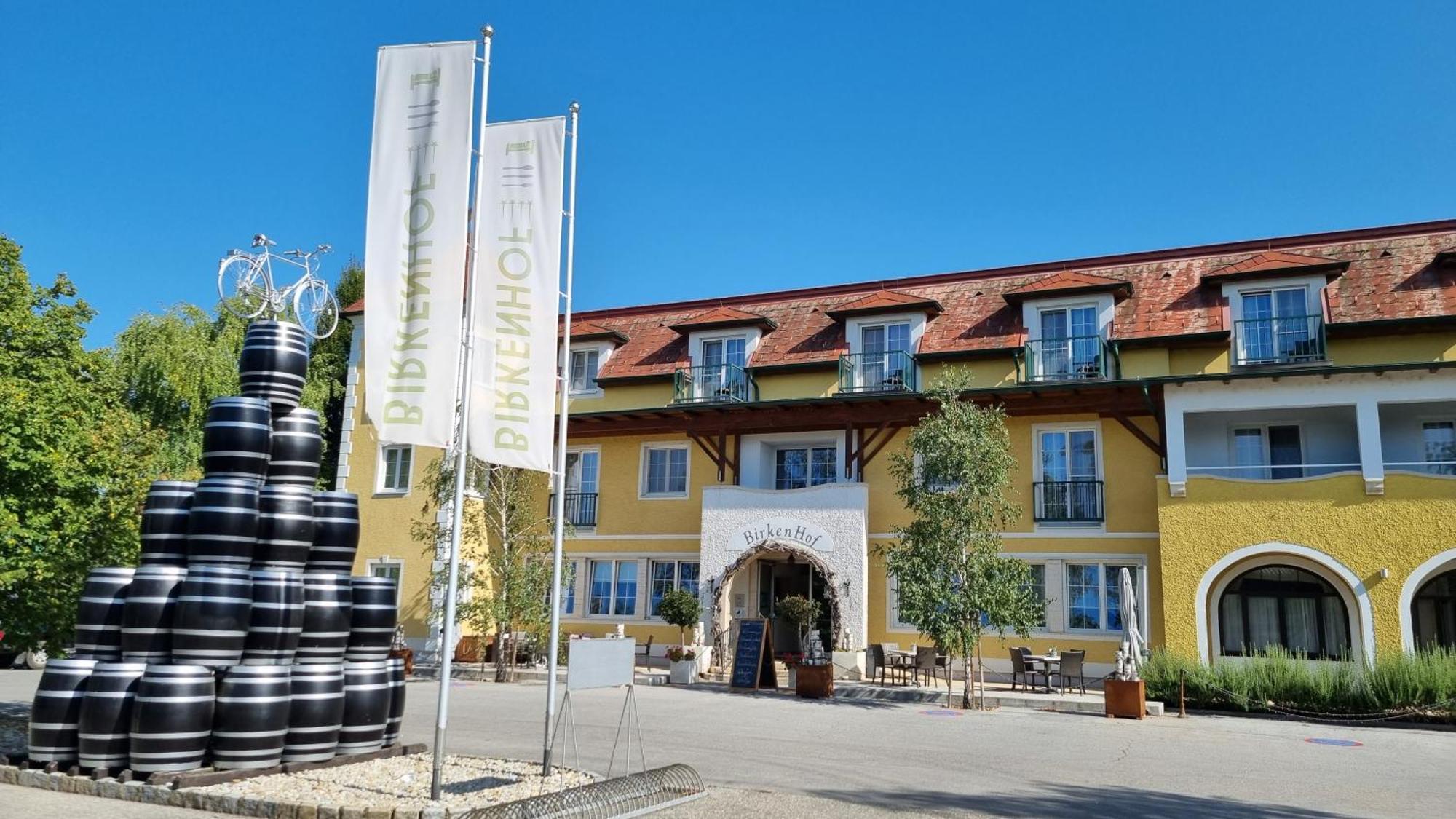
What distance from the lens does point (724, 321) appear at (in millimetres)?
25500

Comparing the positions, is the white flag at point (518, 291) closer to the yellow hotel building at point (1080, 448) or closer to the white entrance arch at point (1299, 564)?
the yellow hotel building at point (1080, 448)

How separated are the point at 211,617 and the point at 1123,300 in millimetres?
19180

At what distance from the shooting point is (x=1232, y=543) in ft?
63.0

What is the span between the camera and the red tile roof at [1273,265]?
2066cm

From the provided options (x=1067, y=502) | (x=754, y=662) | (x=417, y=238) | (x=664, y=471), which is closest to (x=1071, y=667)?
(x=1067, y=502)

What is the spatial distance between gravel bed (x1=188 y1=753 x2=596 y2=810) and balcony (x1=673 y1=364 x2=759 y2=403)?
15.4 m

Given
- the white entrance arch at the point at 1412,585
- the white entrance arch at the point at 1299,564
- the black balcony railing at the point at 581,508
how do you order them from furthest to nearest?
the black balcony railing at the point at 581,508 < the white entrance arch at the point at 1299,564 < the white entrance arch at the point at 1412,585

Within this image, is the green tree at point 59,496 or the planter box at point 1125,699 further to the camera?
the planter box at point 1125,699

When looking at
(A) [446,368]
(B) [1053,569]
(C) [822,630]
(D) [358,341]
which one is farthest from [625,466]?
(A) [446,368]

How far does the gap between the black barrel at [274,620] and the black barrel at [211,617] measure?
0.29 feet

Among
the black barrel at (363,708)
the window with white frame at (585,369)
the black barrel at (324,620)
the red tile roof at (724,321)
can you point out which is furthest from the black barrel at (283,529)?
the window with white frame at (585,369)

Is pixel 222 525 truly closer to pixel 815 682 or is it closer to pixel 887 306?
pixel 815 682

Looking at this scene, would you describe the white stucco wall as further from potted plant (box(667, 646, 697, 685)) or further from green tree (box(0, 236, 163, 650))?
green tree (box(0, 236, 163, 650))

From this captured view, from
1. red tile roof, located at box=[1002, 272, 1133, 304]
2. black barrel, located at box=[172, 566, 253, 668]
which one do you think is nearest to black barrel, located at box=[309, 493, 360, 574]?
black barrel, located at box=[172, 566, 253, 668]
